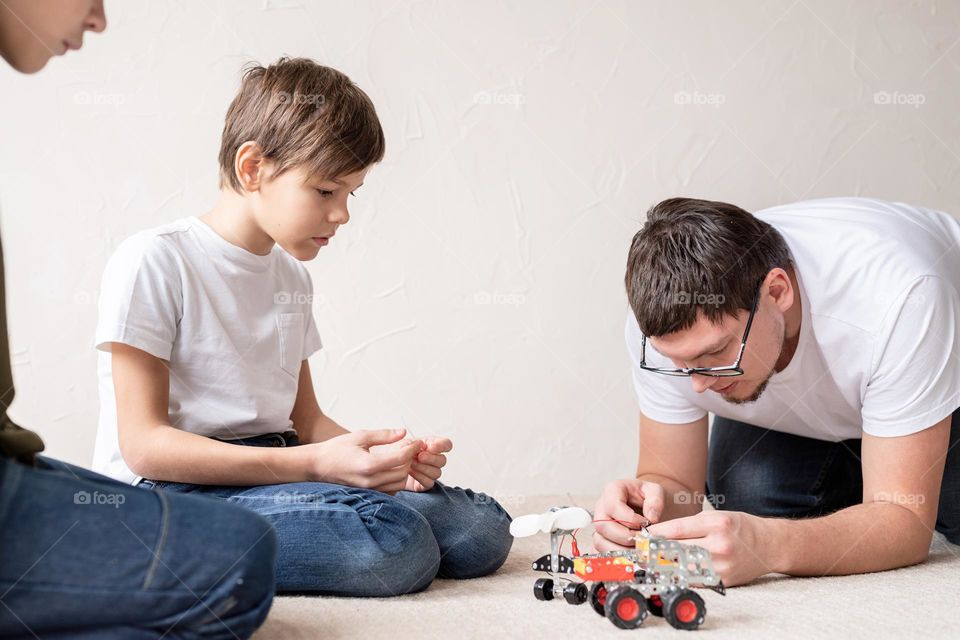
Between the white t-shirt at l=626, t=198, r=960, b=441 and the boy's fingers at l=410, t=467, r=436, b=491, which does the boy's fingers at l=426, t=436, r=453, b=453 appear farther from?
the white t-shirt at l=626, t=198, r=960, b=441

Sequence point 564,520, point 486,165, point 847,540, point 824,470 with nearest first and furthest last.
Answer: point 564,520 → point 847,540 → point 824,470 → point 486,165

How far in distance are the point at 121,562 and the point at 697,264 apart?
2.41 ft

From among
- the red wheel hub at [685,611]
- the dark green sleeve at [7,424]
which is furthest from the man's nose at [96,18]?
the red wheel hub at [685,611]

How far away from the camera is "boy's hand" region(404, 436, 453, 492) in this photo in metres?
1.20

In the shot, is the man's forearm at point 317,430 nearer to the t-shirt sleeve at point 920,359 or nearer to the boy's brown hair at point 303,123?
the boy's brown hair at point 303,123

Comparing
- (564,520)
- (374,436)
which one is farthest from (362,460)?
(564,520)

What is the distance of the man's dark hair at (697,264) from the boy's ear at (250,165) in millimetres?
502

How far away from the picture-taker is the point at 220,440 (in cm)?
119

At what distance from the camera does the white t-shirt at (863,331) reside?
1161mm

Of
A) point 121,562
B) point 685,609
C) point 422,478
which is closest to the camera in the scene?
point 121,562

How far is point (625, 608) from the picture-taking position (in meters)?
0.94

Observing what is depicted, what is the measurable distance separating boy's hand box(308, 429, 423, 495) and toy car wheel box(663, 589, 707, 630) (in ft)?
A: 1.17

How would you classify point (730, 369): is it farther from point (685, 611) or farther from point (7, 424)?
point (7, 424)

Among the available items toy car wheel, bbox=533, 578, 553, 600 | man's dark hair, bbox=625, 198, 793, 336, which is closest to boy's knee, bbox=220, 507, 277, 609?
toy car wheel, bbox=533, 578, 553, 600
